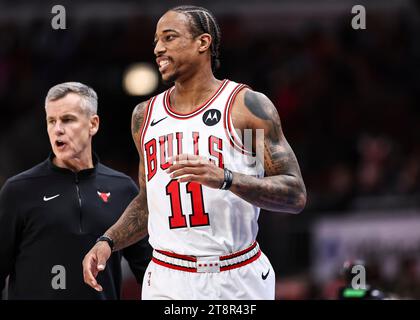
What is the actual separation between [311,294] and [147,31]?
6009 millimetres

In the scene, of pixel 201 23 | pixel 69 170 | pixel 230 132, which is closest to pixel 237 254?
pixel 230 132

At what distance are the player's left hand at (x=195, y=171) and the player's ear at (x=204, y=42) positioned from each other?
3.03ft

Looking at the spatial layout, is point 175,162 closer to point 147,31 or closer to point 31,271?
point 31,271

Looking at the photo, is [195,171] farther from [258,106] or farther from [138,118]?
[138,118]

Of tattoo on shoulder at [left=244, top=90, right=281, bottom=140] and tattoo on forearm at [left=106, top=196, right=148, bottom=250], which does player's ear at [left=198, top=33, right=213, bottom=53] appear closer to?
tattoo on shoulder at [left=244, top=90, right=281, bottom=140]

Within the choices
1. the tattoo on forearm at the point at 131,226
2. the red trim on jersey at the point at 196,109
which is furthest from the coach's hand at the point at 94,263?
the red trim on jersey at the point at 196,109

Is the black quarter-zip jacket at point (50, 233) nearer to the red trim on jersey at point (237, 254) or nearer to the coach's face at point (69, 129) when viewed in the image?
the coach's face at point (69, 129)

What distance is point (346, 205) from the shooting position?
12.9 m

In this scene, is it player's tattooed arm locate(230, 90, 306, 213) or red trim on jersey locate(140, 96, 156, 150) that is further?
red trim on jersey locate(140, 96, 156, 150)

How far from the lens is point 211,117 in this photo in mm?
5523

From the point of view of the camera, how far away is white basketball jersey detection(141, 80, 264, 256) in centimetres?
546

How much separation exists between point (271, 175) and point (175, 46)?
0.91 m

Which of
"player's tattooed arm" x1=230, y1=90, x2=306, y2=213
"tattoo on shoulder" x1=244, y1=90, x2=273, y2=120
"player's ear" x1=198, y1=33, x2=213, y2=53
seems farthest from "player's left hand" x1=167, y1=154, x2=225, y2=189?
"player's ear" x1=198, y1=33, x2=213, y2=53

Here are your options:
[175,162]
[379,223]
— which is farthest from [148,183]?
[379,223]
